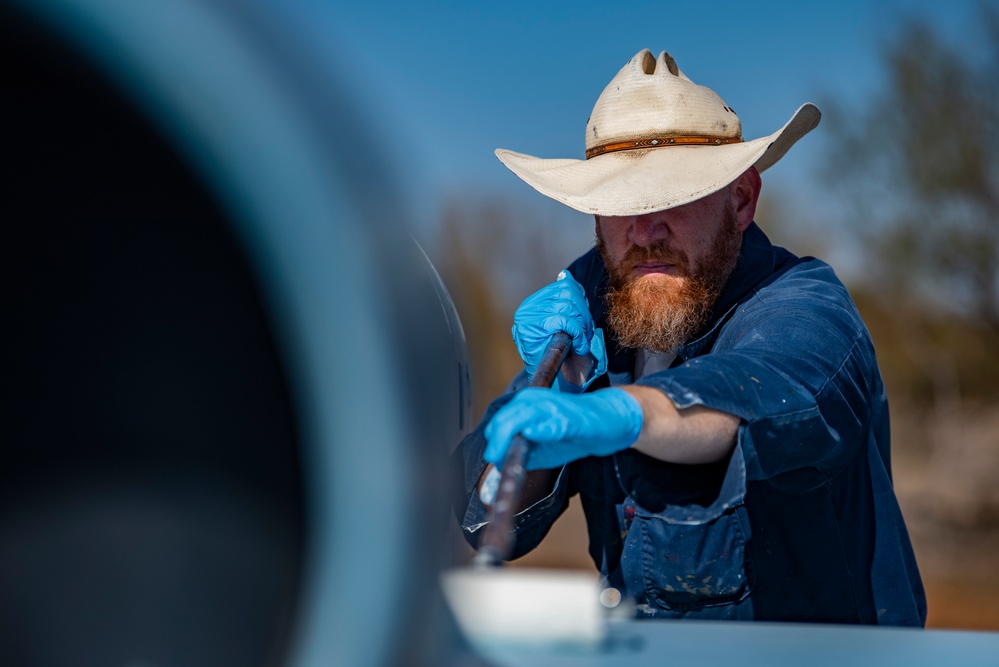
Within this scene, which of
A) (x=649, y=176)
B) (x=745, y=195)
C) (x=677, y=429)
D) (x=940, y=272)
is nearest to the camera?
(x=677, y=429)

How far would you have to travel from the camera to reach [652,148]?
81.3 inches

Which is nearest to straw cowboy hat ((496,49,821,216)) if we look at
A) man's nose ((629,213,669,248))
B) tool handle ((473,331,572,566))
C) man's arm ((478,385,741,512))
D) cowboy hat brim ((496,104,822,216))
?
cowboy hat brim ((496,104,822,216))

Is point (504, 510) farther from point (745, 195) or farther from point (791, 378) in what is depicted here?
point (745, 195)

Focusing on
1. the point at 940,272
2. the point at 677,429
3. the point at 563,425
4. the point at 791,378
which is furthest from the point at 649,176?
the point at 940,272

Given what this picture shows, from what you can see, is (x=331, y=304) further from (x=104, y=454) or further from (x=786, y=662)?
(x=786, y=662)

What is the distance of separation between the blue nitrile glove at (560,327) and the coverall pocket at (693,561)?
0.30 meters

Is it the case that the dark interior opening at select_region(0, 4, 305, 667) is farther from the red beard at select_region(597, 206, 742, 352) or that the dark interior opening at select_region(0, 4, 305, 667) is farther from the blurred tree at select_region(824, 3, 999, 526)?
the blurred tree at select_region(824, 3, 999, 526)

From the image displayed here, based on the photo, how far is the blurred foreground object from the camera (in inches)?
27.9

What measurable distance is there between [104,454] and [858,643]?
750mm

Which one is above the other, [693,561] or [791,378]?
[791,378]

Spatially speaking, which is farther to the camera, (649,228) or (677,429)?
(649,228)

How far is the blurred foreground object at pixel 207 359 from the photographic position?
708mm

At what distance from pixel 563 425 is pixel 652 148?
1.06 m

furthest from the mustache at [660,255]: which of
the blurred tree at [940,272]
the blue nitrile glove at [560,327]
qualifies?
the blurred tree at [940,272]
